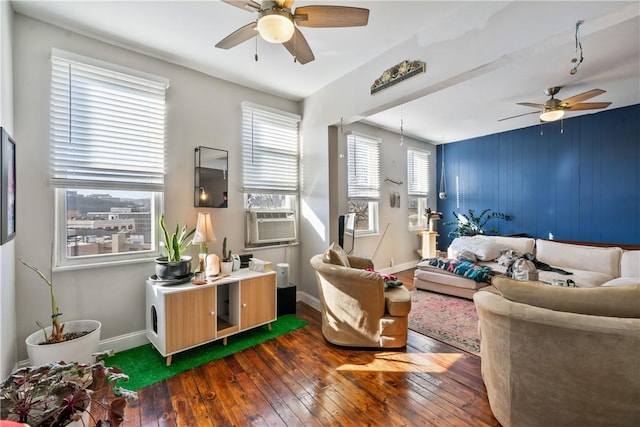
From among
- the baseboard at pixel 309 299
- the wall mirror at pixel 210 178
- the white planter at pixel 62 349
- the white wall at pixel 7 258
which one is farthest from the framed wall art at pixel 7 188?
the baseboard at pixel 309 299

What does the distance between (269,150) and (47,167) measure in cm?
214

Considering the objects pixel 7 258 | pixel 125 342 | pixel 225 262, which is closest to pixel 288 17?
pixel 225 262

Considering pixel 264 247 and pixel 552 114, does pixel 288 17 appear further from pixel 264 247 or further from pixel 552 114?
pixel 552 114

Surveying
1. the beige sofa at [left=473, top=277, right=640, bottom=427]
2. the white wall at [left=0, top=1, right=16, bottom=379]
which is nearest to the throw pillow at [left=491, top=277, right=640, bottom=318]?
the beige sofa at [left=473, top=277, right=640, bottom=427]

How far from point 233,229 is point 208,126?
4.12 feet

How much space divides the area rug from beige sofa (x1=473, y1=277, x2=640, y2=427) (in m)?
0.99

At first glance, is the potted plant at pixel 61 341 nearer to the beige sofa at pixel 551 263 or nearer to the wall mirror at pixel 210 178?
the wall mirror at pixel 210 178

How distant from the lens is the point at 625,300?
135 cm

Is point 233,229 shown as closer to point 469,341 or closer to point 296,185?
point 296,185

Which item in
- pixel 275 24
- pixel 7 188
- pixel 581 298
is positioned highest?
pixel 275 24

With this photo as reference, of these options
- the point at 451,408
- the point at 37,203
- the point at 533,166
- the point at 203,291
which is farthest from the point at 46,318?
the point at 533,166

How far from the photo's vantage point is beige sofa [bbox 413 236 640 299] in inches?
128

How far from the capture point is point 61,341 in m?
1.93

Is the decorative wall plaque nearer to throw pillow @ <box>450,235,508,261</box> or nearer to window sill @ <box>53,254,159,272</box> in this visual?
window sill @ <box>53,254,159,272</box>
